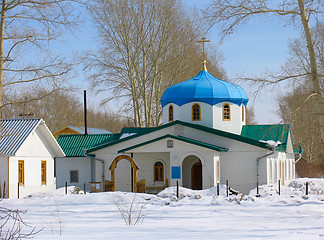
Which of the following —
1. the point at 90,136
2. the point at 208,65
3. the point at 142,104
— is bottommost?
the point at 90,136

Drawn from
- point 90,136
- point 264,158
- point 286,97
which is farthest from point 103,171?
point 286,97

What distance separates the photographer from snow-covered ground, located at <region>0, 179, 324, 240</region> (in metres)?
12.3

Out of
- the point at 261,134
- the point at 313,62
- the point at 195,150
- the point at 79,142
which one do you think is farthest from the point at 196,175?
the point at 313,62

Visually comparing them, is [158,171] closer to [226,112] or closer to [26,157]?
[226,112]

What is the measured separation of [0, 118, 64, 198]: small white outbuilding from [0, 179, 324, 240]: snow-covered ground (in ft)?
10.4

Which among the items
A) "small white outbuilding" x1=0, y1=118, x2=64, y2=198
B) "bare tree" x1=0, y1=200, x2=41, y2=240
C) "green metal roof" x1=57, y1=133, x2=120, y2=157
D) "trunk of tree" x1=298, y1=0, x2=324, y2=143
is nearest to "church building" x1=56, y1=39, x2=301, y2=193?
"green metal roof" x1=57, y1=133, x2=120, y2=157

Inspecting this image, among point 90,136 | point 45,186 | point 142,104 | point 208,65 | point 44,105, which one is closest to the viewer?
point 45,186

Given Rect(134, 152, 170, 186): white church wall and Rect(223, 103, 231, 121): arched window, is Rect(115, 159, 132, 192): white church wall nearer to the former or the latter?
Rect(134, 152, 170, 186): white church wall

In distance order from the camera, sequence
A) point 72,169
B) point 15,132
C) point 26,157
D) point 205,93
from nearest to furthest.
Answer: point 15,132, point 26,157, point 205,93, point 72,169

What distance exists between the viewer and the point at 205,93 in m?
31.2

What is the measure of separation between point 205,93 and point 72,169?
10.2 metres

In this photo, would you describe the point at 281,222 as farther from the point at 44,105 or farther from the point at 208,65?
the point at 44,105

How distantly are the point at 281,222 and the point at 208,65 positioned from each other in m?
34.1

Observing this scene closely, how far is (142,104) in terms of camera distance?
41.6 m
